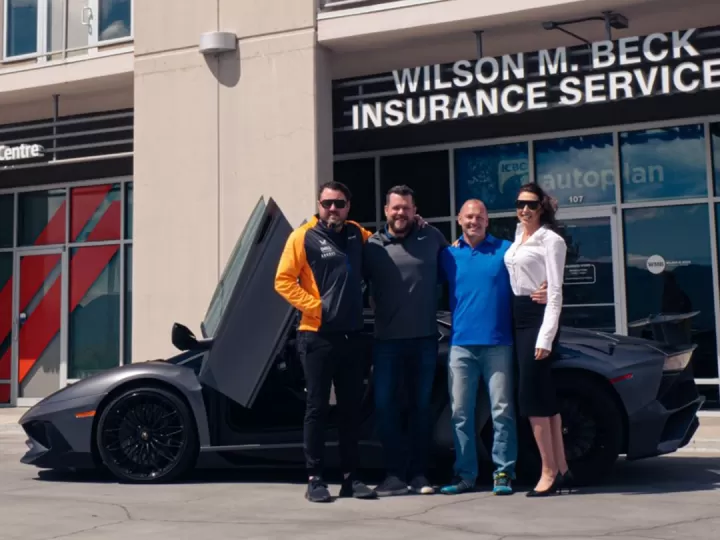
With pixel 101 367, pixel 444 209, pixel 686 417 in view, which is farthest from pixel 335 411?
pixel 101 367

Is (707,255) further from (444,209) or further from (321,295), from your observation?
(321,295)

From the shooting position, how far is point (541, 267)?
655cm

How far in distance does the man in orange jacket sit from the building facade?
5190 mm

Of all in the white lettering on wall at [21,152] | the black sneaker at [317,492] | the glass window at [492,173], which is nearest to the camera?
the black sneaker at [317,492]

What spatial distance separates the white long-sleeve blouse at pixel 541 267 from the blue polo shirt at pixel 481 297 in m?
0.10

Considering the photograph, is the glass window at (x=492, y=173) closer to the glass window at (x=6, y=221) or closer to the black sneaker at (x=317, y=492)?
the glass window at (x=6, y=221)

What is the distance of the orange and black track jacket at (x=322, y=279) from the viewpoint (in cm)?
648

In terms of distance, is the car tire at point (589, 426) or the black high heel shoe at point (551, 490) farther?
the car tire at point (589, 426)

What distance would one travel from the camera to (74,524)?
5.73 meters

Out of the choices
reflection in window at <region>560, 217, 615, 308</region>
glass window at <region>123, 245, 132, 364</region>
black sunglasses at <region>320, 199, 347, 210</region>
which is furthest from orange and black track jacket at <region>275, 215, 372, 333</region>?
glass window at <region>123, 245, 132, 364</region>

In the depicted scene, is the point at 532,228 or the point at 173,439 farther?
the point at 173,439

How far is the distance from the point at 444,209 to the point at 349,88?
2227 mm

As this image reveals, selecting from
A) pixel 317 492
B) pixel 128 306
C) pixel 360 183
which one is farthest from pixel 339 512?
pixel 128 306

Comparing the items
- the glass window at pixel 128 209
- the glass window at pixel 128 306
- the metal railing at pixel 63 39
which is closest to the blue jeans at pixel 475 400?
the metal railing at pixel 63 39
